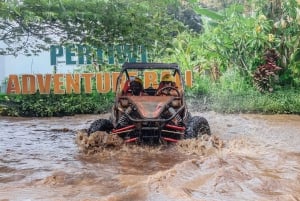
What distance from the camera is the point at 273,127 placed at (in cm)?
1080

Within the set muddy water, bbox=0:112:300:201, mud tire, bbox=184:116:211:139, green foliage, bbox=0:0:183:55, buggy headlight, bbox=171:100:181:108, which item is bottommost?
muddy water, bbox=0:112:300:201

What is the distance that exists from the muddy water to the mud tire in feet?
0.39

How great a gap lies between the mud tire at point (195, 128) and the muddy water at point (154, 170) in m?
0.12

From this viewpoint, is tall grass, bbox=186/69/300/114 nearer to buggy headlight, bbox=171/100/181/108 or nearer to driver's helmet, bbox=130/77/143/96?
driver's helmet, bbox=130/77/143/96

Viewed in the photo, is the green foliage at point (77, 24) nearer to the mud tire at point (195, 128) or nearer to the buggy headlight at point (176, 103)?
the buggy headlight at point (176, 103)

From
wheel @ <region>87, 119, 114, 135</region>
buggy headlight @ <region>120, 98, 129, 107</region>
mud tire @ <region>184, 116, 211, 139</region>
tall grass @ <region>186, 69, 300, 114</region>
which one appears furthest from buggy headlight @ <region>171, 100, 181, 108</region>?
tall grass @ <region>186, 69, 300, 114</region>

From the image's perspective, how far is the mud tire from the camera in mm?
7591

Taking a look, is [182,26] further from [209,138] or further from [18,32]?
[209,138]

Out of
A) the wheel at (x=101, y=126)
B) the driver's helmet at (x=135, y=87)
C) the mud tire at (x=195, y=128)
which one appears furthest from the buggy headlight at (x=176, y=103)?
the wheel at (x=101, y=126)

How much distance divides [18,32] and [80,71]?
2002 mm

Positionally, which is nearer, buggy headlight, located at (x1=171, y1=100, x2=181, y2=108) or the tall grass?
buggy headlight, located at (x1=171, y1=100, x2=181, y2=108)

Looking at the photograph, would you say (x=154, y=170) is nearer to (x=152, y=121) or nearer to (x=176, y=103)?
(x=152, y=121)

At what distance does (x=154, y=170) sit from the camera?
6.41 metres

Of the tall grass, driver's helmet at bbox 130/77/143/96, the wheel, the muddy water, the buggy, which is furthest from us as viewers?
the tall grass
